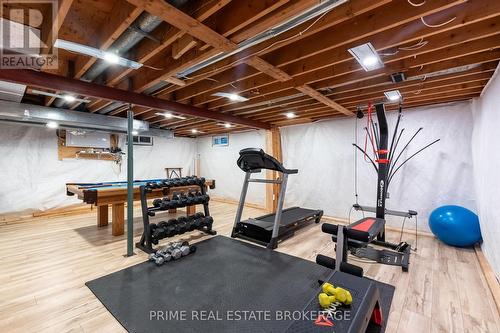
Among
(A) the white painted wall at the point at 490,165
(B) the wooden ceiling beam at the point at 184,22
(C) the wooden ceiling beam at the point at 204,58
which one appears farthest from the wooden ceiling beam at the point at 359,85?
(B) the wooden ceiling beam at the point at 184,22

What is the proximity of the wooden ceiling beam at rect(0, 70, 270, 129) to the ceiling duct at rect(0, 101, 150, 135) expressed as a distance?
1943mm

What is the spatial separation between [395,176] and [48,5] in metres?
5.96

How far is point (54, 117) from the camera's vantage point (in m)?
4.59

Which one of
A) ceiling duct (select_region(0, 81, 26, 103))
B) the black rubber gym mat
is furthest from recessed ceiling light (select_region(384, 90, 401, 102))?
ceiling duct (select_region(0, 81, 26, 103))

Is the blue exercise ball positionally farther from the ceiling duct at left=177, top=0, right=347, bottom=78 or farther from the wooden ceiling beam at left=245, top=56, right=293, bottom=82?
the ceiling duct at left=177, top=0, right=347, bottom=78

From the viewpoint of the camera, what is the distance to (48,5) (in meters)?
2.01

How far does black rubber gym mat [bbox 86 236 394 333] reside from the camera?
201 cm

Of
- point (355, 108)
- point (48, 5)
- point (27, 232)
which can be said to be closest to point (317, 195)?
point (355, 108)

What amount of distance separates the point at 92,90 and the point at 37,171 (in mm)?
4011

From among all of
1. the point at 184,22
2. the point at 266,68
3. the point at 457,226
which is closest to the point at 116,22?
the point at 184,22

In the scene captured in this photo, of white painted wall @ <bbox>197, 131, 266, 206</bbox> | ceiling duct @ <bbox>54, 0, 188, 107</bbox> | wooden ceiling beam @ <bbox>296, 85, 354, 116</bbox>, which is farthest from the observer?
white painted wall @ <bbox>197, 131, 266, 206</bbox>

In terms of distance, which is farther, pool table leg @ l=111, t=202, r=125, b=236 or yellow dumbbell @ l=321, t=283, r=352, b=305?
pool table leg @ l=111, t=202, r=125, b=236

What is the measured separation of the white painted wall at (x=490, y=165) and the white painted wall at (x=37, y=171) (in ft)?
26.9
